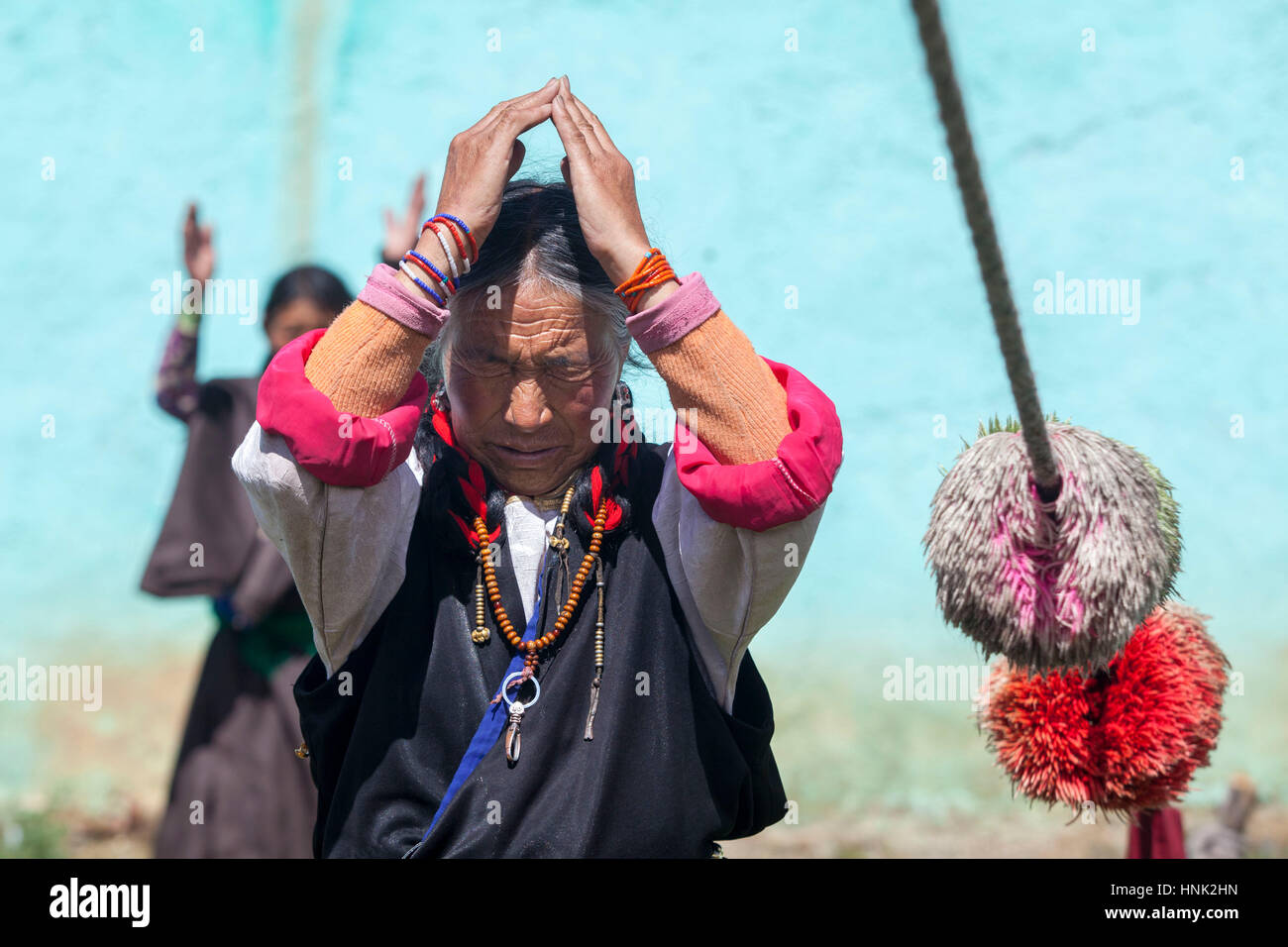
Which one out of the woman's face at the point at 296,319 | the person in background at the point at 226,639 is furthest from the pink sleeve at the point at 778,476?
the woman's face at the point at 296,319

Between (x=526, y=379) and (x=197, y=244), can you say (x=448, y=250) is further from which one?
(x=197, y=244)

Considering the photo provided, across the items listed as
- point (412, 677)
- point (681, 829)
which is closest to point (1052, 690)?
point (681, 829)

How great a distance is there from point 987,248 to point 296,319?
377cm

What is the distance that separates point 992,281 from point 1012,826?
17.8ft

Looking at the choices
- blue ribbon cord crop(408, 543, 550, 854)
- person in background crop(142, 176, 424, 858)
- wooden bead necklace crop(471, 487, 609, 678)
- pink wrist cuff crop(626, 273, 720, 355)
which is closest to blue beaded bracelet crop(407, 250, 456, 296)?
pink wrist cuff crop(626, 273, 720, 355)

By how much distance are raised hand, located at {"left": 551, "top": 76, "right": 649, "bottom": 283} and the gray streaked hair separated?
0.48ft

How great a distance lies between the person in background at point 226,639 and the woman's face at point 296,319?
9.4 inches

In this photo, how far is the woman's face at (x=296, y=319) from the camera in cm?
490

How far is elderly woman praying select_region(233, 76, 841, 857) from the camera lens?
203cm

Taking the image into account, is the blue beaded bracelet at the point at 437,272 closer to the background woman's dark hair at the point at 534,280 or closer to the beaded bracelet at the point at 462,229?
the beaded bracelet at the point at 462,229

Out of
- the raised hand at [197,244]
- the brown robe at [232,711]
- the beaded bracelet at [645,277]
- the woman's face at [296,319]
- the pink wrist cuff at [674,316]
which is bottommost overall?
the brown robe at [232,711]

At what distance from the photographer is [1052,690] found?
2.31 m

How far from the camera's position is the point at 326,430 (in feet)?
6.47
